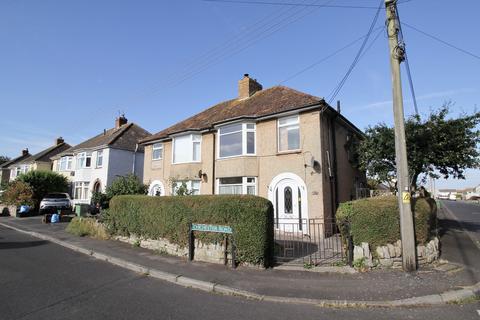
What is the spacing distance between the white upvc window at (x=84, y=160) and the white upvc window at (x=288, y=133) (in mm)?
22603

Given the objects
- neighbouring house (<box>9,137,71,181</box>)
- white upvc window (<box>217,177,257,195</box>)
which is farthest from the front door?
neighbouring house (<box>9,137,71,181</box>)

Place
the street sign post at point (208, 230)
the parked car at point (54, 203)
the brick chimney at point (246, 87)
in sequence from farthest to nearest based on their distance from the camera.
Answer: the parked car at point (54, 203) → the brick chimney at point (246, 87) → the street sign post at point (208, 230)

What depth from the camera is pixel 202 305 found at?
5.77 meters

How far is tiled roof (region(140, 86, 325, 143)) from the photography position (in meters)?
15.1

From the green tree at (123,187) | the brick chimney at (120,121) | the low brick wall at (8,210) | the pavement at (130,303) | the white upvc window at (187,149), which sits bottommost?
the pavement at (130,303)

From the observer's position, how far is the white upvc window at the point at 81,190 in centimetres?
2948

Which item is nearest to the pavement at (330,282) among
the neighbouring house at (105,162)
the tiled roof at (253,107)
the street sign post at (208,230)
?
the street sign post at (208,230)

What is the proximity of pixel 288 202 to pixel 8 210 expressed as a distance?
88.7 feet

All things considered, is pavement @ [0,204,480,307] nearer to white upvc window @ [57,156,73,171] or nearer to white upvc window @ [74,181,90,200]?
white upvc window @ [74,181,90,200]

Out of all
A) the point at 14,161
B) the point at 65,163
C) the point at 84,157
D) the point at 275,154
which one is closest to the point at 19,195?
the point at 84,157

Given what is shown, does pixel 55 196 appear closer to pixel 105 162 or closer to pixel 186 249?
pixel 105 162

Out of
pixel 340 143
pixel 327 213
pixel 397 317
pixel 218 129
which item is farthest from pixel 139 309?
pixel 340 143

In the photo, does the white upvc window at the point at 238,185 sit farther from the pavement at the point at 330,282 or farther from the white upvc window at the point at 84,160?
the white upvc window at the point at 84,160

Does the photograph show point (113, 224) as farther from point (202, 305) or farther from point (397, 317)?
point (397, 317)
